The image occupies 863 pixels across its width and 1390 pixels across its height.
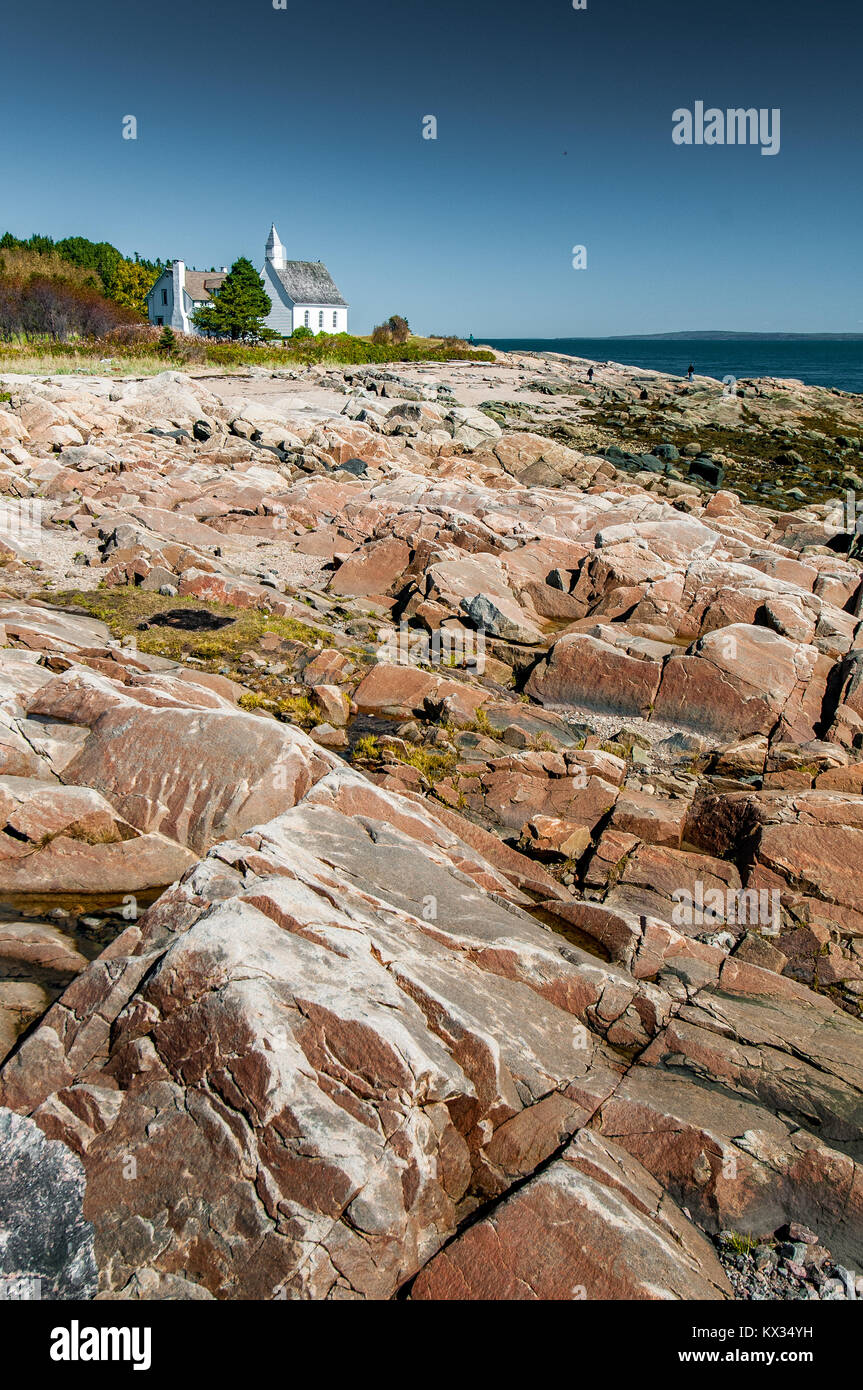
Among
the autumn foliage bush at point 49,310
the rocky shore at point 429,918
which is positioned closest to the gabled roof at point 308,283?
the autumn foliage bush at point 49,310

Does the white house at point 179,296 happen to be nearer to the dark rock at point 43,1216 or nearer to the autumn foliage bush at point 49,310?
the autumn foliage bush at point 49,310

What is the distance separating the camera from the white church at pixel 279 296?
7756cm

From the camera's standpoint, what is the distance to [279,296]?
79.6 meters

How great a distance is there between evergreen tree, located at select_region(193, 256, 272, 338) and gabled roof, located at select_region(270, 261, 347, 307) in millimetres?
10423

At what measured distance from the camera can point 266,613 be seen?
15.8m

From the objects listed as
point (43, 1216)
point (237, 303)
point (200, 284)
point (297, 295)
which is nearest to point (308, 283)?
Answer: point (297, 295)

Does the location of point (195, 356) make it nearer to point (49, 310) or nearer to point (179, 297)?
point (49, 310)

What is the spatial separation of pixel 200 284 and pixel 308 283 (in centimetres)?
1030

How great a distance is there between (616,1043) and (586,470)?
87.2 ft

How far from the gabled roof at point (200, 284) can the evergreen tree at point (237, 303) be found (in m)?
8.40

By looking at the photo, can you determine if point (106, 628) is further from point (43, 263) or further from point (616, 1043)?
point (43, 263)

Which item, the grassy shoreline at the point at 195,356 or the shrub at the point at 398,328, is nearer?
the grassy shoreline at the point at 195,356

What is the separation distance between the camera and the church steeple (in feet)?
260
